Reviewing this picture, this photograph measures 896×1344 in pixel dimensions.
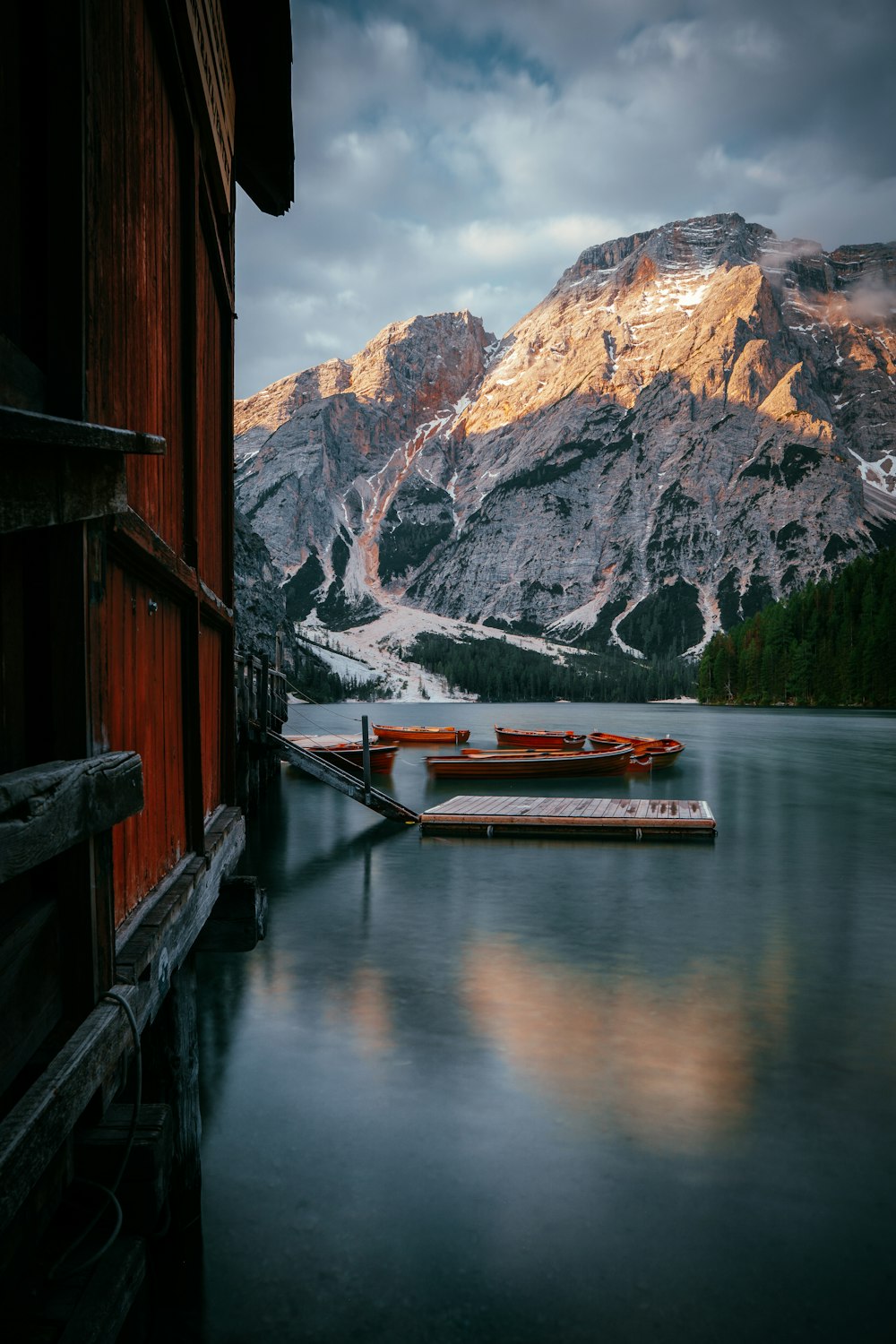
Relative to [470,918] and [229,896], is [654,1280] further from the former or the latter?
[470,918]

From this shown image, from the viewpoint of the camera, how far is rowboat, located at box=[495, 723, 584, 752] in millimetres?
48562

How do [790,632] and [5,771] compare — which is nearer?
[5,771]

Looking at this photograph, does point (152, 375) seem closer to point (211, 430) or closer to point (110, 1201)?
point (211, 430)

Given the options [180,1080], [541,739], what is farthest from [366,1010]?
[541,739]

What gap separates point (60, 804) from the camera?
227 cm

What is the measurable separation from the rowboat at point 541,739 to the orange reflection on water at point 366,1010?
120 ft

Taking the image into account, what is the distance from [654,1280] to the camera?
5828 mm

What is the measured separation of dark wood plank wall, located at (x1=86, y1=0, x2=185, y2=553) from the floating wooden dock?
717 inches

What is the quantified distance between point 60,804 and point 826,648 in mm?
122252

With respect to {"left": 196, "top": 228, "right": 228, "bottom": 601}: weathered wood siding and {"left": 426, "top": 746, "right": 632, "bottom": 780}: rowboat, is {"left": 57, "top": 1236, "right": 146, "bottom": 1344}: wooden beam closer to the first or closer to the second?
{"left": 196, "top": 228, "right": 228, "bottom": 601}: weathered wood siding

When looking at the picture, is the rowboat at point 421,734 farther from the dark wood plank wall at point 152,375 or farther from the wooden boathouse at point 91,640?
the wooden boathouse at point 91,640

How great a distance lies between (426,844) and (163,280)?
1861cm

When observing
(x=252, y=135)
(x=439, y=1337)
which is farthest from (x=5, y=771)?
(x=252, y=135)

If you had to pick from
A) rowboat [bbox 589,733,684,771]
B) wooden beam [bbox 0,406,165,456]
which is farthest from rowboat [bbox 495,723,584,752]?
wooden beam [bbox 0,406,165,456]
